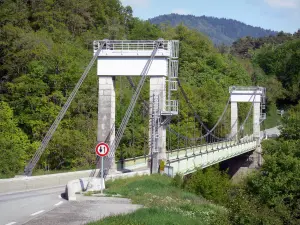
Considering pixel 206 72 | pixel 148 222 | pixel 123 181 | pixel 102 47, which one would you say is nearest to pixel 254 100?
pixel 206 72

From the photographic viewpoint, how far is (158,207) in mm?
15789

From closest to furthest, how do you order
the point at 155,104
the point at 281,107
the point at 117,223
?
the point at 117,223 < the point at 155,104 < the point at 281,107

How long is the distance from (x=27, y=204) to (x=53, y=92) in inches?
1249

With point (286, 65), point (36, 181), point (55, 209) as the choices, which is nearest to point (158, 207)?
point (55, 209)

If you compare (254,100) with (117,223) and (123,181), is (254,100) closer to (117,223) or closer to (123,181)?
(123,181)

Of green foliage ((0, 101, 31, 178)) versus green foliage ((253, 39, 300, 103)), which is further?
green foliage ((253, 39, 300, 103))

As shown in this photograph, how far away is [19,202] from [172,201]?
487 centimetres

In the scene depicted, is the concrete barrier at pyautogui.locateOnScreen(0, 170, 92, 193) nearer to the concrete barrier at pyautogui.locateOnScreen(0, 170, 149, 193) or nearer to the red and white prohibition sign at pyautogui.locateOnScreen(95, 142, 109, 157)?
the concrete barrier at pyautogui.locateOnScreen(0, 170, 149, 193)

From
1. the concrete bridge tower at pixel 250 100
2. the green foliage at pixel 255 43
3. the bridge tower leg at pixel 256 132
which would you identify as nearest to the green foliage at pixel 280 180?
the bridge tower leg at pixel 256 132

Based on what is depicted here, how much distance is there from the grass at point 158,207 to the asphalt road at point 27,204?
6.89 feet

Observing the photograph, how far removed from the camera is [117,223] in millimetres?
12281

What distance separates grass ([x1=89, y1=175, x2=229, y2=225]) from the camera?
13.4m

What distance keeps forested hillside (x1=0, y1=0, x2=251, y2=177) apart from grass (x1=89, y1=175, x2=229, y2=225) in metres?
14.5

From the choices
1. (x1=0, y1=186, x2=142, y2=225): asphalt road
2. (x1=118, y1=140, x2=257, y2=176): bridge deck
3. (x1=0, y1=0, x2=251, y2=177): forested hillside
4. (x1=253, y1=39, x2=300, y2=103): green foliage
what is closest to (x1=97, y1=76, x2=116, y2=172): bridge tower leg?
(x1=118, y1=140, x2=257, y2=176): bridge deck
